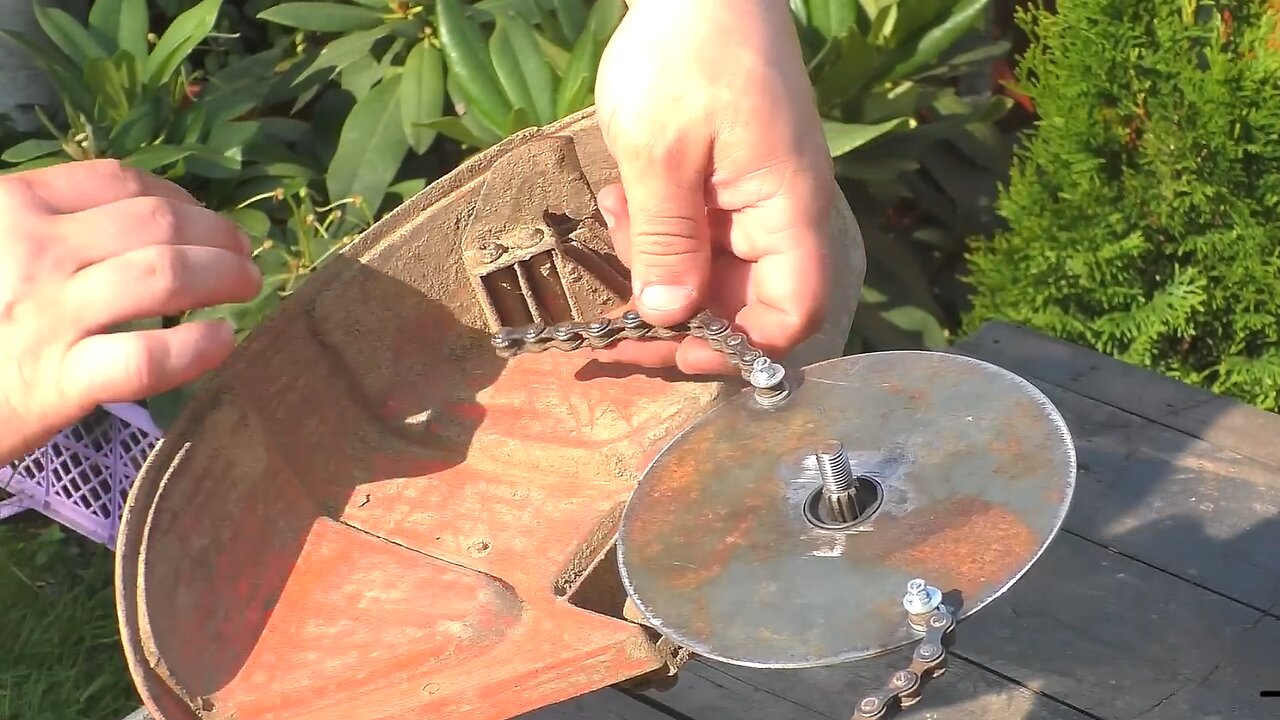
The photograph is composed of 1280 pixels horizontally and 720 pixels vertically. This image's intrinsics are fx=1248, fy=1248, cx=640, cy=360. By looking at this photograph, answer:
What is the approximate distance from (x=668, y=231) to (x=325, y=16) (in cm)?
126

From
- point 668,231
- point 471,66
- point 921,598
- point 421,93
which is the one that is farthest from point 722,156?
point 421,93

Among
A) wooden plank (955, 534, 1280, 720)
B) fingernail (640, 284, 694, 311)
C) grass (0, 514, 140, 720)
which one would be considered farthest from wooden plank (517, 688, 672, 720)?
grass (0, 514, 140, 720)

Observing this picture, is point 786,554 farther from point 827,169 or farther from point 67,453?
point 67,453

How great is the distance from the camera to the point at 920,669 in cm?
80

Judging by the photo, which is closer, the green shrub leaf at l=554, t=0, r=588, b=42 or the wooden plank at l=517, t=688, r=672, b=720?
the wooden plank at l=517, t=688, r=672, b=720

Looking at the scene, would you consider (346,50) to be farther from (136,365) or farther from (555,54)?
(136,365)

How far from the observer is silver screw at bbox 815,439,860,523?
2.99 ft

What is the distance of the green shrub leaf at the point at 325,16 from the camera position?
210 centimetres

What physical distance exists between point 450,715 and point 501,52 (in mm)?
1282

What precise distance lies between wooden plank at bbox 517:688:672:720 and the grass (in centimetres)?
87

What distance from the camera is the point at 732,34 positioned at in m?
1.15

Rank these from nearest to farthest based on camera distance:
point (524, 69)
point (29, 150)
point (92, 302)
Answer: point (92, 302) → point (29, 150) → point (524, 69)

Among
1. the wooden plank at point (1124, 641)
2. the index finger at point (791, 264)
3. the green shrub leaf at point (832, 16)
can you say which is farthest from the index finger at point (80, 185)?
the green shrub leaf at point (832, 16)

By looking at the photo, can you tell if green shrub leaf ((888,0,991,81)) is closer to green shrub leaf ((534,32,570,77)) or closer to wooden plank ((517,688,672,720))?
green shrub leaf ((534,32,570,77))
